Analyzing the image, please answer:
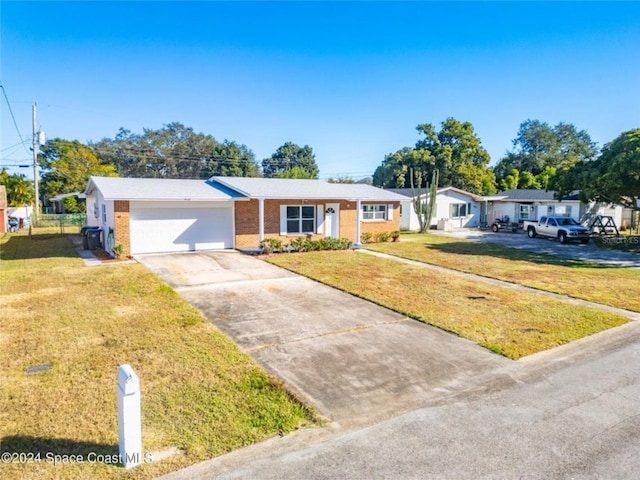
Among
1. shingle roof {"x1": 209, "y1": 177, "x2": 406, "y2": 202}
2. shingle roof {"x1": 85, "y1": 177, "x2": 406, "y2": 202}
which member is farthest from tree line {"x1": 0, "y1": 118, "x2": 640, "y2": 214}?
shingle roof {"x1": 85, "y1": 177, "x2": 406, "y2": 202}

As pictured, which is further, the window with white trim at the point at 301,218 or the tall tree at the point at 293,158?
the tall tree at the point at 293,158

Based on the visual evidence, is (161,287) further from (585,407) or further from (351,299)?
(585,407)

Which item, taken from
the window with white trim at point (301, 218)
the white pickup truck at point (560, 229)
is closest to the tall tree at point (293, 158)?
the white pickup truck at point (560, 229)

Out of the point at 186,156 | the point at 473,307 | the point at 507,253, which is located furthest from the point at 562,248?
the point at 186,156

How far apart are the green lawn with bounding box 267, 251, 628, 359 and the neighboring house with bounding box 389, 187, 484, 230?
1631 cm

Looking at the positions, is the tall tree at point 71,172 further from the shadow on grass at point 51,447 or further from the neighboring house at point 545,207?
the shadow on grass at point 51,447

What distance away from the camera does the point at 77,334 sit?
7562 millimetres

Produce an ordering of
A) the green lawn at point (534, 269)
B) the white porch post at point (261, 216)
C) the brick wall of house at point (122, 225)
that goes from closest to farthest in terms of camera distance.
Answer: the green lawn at point (534, 269) → the brick wall of house at point (122, 225) → the white porch post at point (261, 216)

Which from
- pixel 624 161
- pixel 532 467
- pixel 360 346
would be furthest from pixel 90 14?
pixel 624 161

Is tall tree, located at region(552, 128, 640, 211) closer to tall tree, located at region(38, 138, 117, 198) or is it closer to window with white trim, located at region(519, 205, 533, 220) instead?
window with white trim, located at region(519, 205, 533, 220)

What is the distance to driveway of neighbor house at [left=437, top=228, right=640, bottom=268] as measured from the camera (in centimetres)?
1803

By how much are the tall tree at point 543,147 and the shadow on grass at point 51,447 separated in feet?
193

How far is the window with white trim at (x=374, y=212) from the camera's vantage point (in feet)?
80.6

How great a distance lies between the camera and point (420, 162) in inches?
1677
